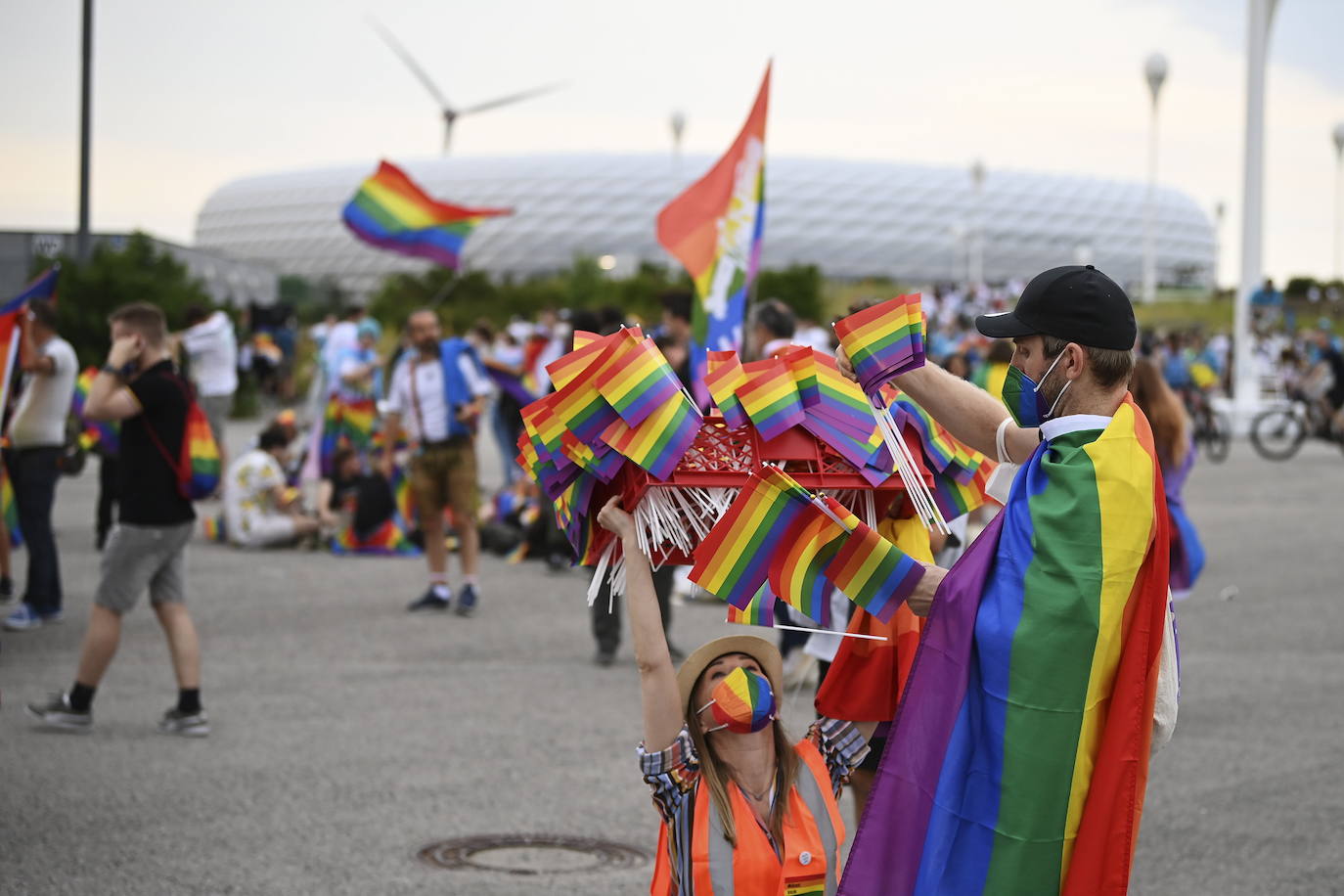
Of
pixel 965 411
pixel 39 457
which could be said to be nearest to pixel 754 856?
pixel 965 411

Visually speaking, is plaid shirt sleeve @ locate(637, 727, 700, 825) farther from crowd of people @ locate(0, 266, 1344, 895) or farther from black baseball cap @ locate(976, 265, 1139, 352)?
black baseball cap @ locate(976, 265, 1139, 352)

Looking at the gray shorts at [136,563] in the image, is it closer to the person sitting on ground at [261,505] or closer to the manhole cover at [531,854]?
the manhole cover at [531,854]

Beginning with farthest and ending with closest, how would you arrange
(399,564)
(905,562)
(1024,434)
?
(399,564) → (1024,434) → (905,562)

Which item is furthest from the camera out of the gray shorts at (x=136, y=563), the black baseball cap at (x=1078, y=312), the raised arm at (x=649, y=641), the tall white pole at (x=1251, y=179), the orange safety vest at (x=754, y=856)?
the tall white pole at (x=1251, y=179)

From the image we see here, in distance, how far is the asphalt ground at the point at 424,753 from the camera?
A: 17.8 ft

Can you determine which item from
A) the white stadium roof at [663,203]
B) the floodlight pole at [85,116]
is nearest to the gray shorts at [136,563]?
the floodlight pole at [85,116]

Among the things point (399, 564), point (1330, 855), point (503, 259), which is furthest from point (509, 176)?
point (1330, 855)

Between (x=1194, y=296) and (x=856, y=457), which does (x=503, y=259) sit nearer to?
(x=1194, y=296)

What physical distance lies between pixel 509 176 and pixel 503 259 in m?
8.17

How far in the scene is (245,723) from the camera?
7.48m

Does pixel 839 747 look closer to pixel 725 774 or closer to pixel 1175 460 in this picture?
pixel 725 774

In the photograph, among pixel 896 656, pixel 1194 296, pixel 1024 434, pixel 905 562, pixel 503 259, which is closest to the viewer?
pixel 905 562

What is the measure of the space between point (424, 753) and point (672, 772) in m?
3.73

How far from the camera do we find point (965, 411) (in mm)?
3719
